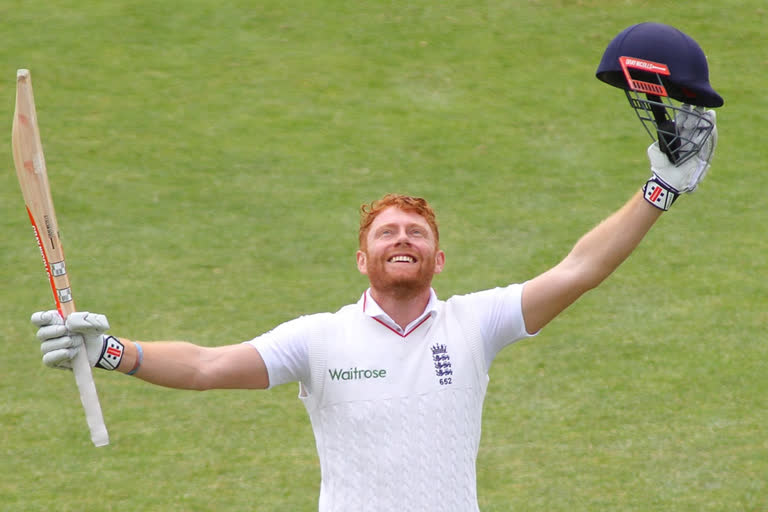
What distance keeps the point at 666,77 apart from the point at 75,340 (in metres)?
2.79

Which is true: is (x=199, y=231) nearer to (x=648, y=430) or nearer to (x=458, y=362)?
(x=648, y=430)

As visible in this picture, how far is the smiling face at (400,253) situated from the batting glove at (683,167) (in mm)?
1024

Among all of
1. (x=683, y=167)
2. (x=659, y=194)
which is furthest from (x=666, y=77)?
(x=659, y=194)

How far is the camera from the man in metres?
4.89

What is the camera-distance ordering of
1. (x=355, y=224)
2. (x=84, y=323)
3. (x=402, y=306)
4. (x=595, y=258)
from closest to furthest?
(x=84, y=323)
(x=595, y=258)
(x=402, y=306)
(x=355, y=224)

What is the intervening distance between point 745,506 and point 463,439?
436 cm

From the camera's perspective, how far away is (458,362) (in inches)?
200

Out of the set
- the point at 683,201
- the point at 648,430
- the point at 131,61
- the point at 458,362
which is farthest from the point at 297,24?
the point at 458,362

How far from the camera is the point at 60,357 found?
459 centimetres

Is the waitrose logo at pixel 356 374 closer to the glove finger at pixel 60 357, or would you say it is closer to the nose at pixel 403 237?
the nose at pixel 403 237

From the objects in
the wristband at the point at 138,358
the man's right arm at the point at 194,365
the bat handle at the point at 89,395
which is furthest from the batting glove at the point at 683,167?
the bat handle at the point at 89,395

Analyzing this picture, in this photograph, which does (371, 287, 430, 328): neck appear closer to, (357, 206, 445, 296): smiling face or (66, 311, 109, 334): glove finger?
(357, 206, 445, 296): smiling face

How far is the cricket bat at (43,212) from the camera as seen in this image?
15.3 feet

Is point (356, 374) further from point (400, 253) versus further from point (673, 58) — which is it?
point (673, 58)
